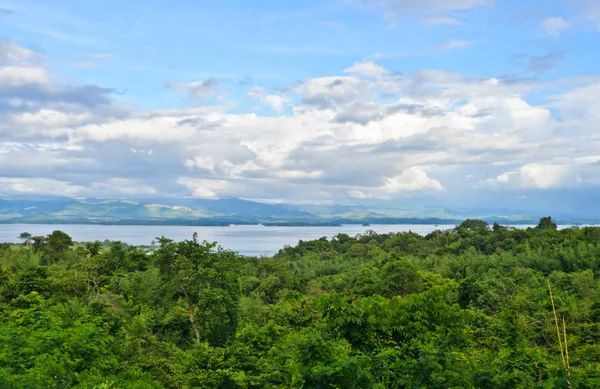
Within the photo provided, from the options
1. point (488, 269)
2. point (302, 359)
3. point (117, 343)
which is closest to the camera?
point (302, 359)

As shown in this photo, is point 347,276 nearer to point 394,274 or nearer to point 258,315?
point 394,274

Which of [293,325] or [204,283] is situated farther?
[293,325]

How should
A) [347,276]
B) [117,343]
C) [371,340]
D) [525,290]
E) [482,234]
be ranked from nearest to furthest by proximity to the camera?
1. [371,340]
2. [117,343]
3. [525,290]
4. [347,276]
5. [482,234]

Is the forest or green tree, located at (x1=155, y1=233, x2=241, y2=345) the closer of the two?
the forest

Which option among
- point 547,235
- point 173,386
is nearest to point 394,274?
point 173,386

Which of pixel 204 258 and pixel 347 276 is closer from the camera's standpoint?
pixel 204 258

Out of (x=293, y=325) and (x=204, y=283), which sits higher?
(x=204, y=283)

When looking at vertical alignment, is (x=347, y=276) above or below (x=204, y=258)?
below

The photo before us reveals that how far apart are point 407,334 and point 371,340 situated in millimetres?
905

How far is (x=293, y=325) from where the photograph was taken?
25.7 m

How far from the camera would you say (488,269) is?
147 feet

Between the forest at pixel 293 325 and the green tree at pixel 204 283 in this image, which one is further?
the green tree at pixel 204 283

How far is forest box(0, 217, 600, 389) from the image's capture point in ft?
28.8

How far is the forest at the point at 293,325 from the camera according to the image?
8781 mm
